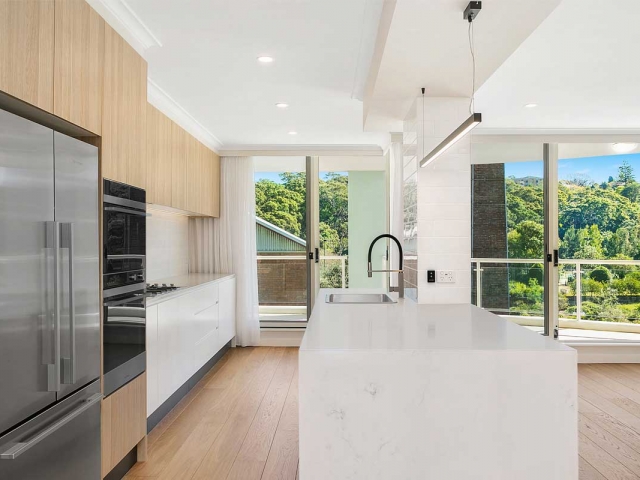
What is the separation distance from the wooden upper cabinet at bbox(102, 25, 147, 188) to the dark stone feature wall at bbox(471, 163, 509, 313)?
151 inches

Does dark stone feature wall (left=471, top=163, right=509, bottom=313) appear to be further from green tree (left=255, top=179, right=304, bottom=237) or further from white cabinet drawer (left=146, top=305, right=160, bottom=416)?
white cabinet drawer (left=146, top=305, right=160, bottom=416)

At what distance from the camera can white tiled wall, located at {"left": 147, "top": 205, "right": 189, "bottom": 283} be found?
4.71m

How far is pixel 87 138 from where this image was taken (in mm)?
2445

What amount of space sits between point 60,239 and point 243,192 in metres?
4.11

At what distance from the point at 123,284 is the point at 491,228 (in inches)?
166

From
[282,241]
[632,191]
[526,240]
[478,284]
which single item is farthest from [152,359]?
[632,191]

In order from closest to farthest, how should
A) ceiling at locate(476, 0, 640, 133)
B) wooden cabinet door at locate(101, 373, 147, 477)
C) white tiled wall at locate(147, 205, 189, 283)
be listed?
wooden cabinet door at locate(101, 373, 147, 477) → ceiling at locate(476, 0, 640, 133) → white tiled wall at locate(147, 205, 189, 283)

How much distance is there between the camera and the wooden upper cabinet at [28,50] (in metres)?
1.71

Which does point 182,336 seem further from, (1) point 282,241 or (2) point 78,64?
(1) point 282,241

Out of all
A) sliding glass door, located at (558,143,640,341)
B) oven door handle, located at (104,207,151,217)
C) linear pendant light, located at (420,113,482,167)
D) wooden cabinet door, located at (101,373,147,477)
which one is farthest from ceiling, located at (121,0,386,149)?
sliding glass door, located at (558,143,640,341)

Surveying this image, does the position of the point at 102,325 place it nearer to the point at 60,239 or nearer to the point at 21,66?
the point at 60,239

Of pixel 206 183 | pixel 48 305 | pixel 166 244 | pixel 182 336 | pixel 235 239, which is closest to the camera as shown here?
pixel 48 305

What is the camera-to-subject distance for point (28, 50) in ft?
6.03

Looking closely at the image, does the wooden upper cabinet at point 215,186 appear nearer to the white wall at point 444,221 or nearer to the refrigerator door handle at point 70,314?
the white wall at point 444,221
